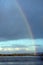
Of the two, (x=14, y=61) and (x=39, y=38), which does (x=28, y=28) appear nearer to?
(x=39, y=38)

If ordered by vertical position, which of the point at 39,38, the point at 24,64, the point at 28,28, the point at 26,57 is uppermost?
the point at 28,28

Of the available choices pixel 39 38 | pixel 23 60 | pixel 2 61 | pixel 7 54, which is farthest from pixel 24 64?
pixel 39 38

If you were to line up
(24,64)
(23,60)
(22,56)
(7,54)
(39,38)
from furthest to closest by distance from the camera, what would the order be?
(39,38), (7,54), (22,56), (23,60), (24,64)

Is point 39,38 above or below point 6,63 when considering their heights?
above

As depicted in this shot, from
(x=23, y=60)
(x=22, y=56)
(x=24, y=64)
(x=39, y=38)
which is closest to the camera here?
(x=24, y=64)

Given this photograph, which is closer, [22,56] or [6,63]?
[6,63]

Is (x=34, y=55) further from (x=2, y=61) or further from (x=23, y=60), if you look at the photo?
(x=2, y=61)

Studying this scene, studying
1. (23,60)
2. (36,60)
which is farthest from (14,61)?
(36,60)
